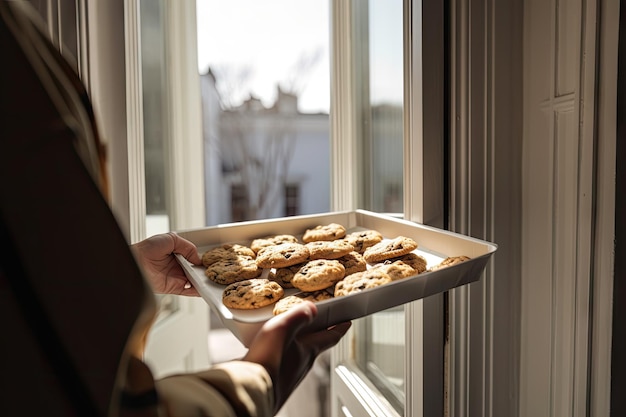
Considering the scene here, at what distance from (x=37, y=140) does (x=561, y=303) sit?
2.76ft

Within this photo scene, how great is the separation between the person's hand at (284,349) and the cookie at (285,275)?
23 centimetres

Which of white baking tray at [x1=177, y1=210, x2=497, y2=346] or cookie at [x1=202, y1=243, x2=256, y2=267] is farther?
cookie at [x1=202, y1=243, x2=256, y2=267]

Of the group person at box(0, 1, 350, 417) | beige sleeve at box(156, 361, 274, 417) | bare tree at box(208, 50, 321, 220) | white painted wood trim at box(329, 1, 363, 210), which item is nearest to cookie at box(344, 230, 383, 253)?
beige sleeve at box(156, 361, 274, 417)

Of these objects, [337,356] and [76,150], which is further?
[337,356]

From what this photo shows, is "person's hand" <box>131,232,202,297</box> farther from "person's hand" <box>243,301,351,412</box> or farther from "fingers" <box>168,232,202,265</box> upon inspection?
"person's hand" <box>243,301,351,412</box>

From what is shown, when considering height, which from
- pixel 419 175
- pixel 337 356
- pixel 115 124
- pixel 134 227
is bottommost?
pixel 337 356

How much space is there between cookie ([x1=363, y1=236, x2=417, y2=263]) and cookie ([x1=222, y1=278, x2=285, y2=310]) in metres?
0.21

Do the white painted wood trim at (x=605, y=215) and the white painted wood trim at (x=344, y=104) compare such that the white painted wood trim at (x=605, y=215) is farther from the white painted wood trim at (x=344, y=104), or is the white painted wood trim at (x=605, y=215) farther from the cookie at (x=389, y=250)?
the white painted wood trim at (x=344, y=104)

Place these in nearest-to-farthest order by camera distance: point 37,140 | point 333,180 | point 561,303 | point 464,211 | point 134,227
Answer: point 37,140
point 561,303
point 464,211
point 134,227
point 333,180

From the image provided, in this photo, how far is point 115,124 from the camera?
36.5 inches

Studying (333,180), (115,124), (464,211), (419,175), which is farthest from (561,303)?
(333,180)

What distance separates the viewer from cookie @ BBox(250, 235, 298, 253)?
92 centimetres

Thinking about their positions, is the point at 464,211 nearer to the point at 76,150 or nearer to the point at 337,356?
the point at 76,150

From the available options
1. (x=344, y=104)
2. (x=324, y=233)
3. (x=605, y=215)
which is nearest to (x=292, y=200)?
(x=344, y=104)
